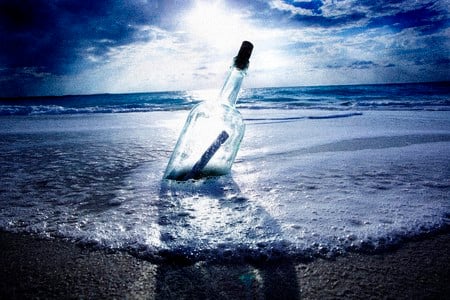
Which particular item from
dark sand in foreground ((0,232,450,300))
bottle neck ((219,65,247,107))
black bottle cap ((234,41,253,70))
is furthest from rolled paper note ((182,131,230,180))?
dark sand in foreground ((0,232,450,300))

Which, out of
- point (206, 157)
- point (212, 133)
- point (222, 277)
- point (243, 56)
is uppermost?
point (243, 56)

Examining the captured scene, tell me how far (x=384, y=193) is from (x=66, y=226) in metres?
1.30

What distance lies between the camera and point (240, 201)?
121 centimetres

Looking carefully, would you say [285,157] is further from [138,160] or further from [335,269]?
[335,269]

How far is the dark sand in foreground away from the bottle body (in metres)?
0.65

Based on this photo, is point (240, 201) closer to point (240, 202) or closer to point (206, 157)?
point (240, 202)

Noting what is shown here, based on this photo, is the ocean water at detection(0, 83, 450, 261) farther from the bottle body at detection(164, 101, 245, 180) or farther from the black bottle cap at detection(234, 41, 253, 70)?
the black bottle cap at detection(234, 41, 253, 70)

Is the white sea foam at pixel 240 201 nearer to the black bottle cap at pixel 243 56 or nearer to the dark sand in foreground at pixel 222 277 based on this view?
the dark sand in foreground at pixel 222 277

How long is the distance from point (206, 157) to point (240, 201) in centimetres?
31

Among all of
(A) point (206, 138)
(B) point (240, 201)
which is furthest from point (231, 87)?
(B) point (240, 201)

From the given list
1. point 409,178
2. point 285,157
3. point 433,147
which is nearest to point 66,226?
point 285,157

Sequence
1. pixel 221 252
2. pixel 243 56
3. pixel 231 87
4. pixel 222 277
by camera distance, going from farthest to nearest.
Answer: pixel 231 87 < pixel 243 56 < pixel 221 252 < pixel 222 277

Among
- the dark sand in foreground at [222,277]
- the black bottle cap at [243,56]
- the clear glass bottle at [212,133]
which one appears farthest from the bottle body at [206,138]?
the dark sand in foreground at [222,277]

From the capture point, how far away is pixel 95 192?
1340 millimetres
